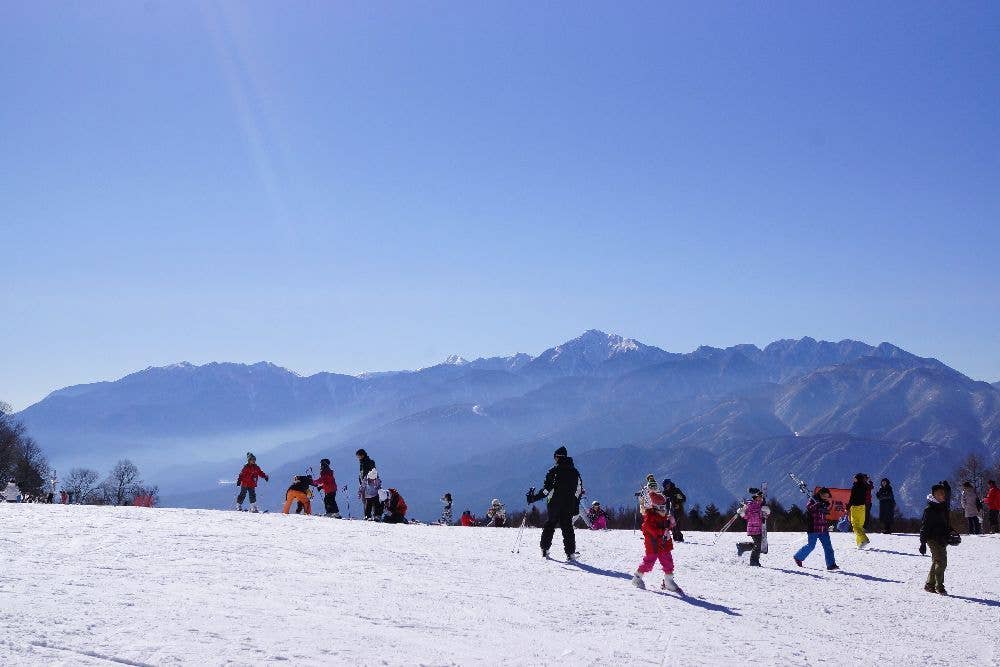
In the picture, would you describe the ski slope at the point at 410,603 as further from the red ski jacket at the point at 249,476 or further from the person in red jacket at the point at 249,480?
the red ski jacket at the point at 249,476

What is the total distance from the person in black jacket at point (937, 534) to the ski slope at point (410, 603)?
292 mm

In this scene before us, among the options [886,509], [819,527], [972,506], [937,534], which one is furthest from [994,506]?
[937,534]

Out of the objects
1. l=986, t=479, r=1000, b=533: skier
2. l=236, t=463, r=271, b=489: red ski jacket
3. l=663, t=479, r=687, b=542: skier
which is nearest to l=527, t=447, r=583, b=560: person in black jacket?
l=663, t=479, r=687, b=542: skier

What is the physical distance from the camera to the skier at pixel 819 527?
57.8 ft

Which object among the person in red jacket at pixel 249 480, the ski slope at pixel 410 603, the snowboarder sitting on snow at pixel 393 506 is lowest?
the ski slope at pixel 410 603

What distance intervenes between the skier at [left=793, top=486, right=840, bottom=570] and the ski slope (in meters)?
0.64

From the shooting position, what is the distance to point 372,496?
24.5 m

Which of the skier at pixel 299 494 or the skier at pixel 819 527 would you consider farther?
the skier at pixel 299 494

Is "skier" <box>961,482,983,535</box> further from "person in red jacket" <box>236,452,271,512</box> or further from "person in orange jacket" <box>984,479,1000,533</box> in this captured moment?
"person in red jacket" <box>236,452,271,512</box>

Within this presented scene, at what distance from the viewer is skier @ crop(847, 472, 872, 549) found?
21.3m

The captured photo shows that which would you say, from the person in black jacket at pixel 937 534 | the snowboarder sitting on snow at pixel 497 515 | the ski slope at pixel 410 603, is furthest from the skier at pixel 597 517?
the person in black jacket at pixel 937 534

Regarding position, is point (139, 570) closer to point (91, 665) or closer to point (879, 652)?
point (91, 665)

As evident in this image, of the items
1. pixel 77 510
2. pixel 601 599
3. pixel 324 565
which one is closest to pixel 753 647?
pixel 601 599

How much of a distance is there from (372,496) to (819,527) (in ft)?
39.9
